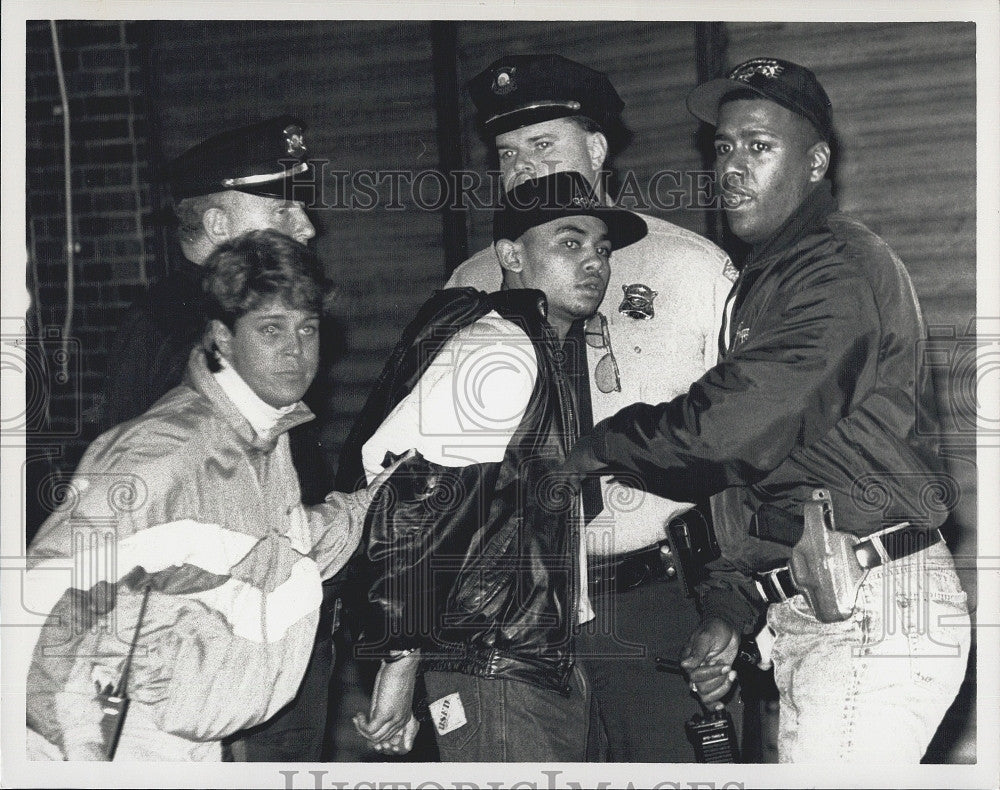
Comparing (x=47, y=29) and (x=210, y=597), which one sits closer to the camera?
(x=210, y=597)

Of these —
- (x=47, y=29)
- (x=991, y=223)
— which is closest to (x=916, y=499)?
(x=991, y=223)

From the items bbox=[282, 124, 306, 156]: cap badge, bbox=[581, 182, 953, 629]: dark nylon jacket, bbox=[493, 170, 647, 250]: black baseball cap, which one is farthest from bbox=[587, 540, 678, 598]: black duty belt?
bbox=[282, 124, 306, 156]: cap badge

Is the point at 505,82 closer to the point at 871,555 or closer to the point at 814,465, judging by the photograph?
the point at 814,465

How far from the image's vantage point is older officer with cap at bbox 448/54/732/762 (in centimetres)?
334

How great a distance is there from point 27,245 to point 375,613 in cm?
154

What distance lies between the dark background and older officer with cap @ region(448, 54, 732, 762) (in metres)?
0.15

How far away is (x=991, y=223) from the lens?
3.46 meters

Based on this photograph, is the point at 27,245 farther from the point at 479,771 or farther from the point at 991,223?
the point at 991,223

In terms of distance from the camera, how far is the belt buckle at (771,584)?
10.8 feet

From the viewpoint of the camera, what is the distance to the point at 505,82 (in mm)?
3457

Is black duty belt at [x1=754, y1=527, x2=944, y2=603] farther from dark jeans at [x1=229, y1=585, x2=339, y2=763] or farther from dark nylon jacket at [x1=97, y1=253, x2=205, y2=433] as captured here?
dark nylon jacket at [x1=97, y1=253, x2=205, y2=433]

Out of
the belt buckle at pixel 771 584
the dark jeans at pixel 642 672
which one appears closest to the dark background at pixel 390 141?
the belt buckle at pixel 771 584

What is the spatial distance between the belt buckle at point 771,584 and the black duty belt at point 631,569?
0.24 m

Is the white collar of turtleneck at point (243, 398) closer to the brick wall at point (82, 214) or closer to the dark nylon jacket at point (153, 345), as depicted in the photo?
the dark nylon jacket at point (153, 345)
